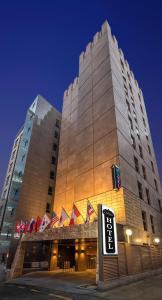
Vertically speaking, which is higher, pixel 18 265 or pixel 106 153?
pixel 106 153

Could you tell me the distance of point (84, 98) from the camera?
39969 millimetres

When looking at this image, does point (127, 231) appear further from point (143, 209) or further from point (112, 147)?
point (112, 147)

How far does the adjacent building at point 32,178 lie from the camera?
4100cm

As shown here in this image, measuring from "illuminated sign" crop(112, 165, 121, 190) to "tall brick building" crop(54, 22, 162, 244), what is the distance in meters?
0.67

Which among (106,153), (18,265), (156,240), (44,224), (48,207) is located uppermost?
(106,153)

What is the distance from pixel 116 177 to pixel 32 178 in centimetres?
2887

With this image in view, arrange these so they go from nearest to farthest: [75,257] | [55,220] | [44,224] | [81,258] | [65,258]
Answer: [55,220], [44,224], [81,258], [75,257], [65,258]

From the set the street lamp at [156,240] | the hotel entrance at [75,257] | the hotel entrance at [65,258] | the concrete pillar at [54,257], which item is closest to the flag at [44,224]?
the hotel entrance at [75,257]

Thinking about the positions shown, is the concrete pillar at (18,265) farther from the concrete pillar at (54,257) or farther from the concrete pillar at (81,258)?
the concrete pillar at (81,258)

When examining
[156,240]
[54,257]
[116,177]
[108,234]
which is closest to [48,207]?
[54,257]

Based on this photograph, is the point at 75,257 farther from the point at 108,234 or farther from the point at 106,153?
the point at 106,153

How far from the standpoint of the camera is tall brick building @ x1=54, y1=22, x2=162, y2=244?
2448 cm

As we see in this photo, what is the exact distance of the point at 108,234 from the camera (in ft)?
51.0

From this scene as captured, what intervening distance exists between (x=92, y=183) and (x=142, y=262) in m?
11.9
